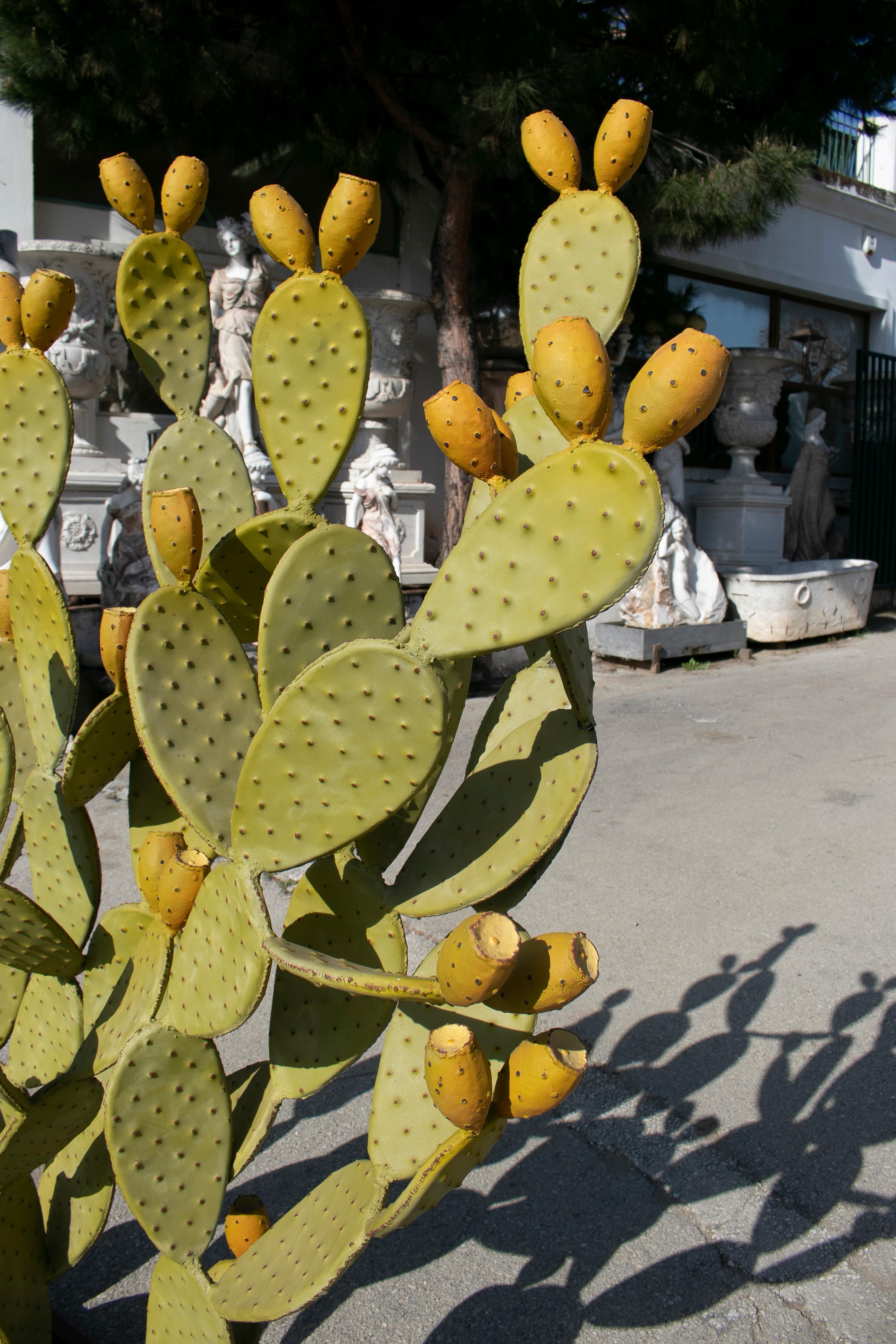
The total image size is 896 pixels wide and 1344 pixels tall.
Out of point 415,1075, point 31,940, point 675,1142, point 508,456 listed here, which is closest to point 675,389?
point 508,456

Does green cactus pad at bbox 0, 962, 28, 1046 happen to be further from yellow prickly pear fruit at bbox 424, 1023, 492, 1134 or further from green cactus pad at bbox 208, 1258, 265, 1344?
yellow prickly pear fruit at bbox 424, 1023, 492, 1134

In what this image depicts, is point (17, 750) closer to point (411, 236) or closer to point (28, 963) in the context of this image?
point (28, 963)

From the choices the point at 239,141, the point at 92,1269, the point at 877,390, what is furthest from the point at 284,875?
the point at 877,390

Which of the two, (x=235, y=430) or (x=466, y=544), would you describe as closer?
(x=466, y=544)

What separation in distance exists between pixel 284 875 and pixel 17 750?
245 centimetres

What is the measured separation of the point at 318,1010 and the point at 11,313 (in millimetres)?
1189

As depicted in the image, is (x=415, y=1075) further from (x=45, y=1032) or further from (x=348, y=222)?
(x=348, y=222)

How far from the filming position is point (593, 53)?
7.36 meters

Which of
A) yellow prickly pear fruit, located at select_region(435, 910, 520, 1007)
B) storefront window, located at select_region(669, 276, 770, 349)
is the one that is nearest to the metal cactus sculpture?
yellow prickly pear fruit, located at select_region(435, 910, 520, 1007)

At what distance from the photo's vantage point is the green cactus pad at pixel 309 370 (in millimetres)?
1512

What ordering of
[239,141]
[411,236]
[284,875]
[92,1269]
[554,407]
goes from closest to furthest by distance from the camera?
[554,407]
[92,1269]
[284,875]
[239,141]
[411,236]

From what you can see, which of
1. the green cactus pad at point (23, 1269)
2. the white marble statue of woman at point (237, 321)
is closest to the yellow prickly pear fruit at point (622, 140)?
the green cactus pad at point (23, 1269)

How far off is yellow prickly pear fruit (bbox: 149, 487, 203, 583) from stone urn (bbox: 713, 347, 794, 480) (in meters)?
11.4

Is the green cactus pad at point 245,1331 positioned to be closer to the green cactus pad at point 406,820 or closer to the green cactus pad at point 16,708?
the green cactus pad at point 406,820
